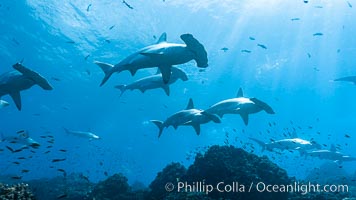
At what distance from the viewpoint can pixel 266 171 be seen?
10.8 meters

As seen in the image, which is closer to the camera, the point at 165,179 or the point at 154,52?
the point at 154,52

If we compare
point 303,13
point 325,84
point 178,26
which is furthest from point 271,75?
point 178,26

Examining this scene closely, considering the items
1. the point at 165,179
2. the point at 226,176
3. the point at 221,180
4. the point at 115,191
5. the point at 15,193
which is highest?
the point at 165,179

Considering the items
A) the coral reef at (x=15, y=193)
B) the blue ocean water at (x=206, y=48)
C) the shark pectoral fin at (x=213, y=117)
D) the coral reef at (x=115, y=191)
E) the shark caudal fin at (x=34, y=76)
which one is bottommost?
the coral reef at (x=15, y=193)

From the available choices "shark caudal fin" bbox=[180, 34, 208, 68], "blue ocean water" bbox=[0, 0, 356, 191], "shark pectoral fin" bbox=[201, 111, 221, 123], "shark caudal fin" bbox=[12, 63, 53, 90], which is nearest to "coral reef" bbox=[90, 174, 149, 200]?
"blue ocean water" bbox=[0, 0, 356, 191]

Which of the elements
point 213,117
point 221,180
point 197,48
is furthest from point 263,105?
point 197,48

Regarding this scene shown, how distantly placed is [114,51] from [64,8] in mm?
7295

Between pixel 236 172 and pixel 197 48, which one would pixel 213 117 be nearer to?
pixel 236 172

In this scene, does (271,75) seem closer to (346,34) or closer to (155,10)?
(346,34)

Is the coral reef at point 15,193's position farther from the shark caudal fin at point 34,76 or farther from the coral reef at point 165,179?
the coral reef at point 165,179

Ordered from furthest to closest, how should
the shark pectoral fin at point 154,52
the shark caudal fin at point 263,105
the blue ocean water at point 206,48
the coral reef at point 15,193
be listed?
the blue ocean water at point 206,48 < the shark caudal fin at point 263,105 < the shark pectoral fin at point 154,52 < the coral reef at point 15,193

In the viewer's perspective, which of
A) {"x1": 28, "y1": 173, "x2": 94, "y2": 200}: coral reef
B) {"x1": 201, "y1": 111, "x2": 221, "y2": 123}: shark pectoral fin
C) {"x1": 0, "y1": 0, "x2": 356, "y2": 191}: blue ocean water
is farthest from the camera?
{"x1": 0, "y1": 0, "x2": 356, "y2": 191}: blue ocean water

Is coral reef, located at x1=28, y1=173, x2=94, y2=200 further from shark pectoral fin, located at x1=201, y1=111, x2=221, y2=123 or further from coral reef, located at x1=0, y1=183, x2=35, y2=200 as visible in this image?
shark pectoral fin, located at x1=201, y1=111, x2=221, y2=123

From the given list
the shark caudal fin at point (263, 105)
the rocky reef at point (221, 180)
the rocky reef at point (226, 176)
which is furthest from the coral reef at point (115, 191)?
the shark caudal fin at point (263, 105)
